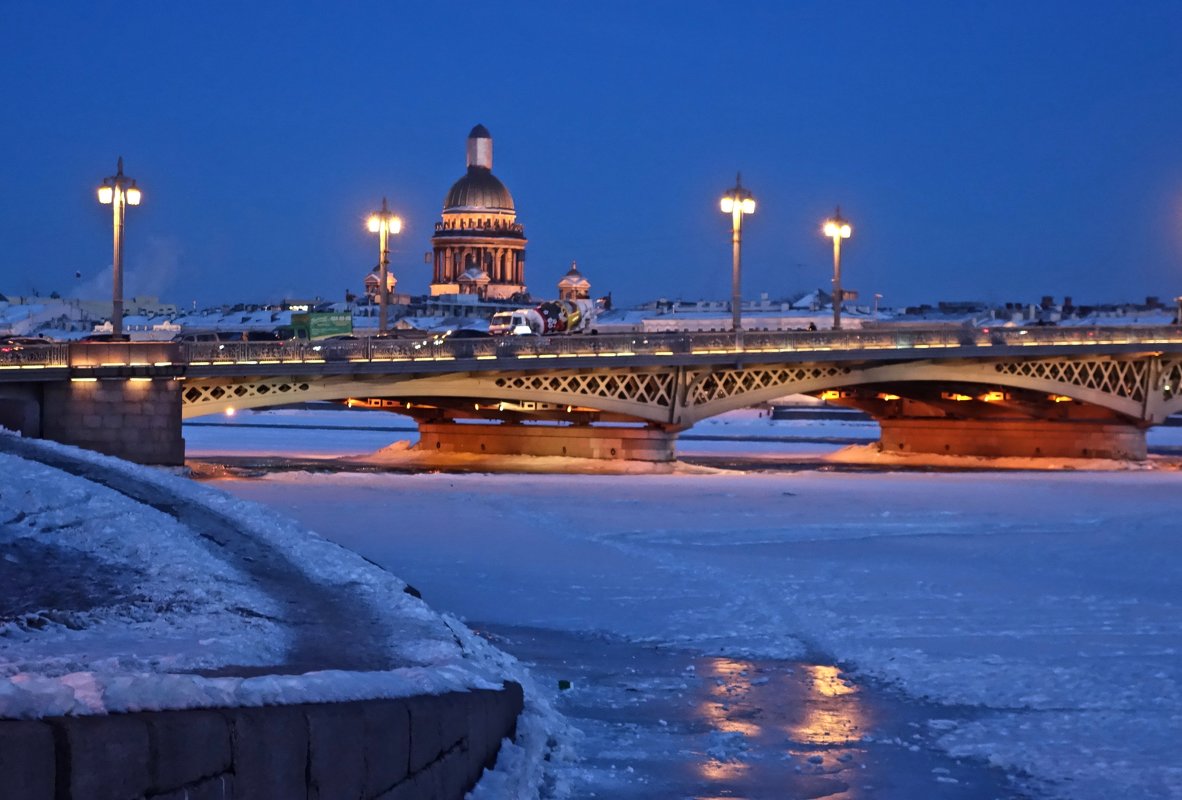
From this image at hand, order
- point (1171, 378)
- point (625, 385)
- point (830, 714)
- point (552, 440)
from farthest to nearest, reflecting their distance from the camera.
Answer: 1. point (1171, 378)
2. point (552, 440)
3. point (625, 385)
4. point (830, 714)

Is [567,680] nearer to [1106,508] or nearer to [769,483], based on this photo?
[1106,508]

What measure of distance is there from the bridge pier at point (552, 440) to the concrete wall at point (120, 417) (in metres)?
13.8

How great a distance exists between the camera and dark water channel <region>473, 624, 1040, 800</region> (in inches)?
412

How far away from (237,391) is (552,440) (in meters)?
11.6

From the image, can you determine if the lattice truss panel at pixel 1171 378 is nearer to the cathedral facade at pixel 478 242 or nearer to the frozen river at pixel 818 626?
the frozen river at pixel 818 626

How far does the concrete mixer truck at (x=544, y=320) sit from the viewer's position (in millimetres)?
62575

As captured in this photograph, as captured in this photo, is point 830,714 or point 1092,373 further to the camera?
point 1092,373

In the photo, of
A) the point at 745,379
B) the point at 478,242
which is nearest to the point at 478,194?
the point at 478,242

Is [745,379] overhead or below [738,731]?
overhead

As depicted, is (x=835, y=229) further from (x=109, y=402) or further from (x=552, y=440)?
(x=109, y=402)

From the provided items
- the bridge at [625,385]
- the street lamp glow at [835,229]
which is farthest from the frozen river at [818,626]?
the street lamp glow at [835,229]

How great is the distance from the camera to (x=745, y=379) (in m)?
47.0

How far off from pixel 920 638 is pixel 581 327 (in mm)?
65866

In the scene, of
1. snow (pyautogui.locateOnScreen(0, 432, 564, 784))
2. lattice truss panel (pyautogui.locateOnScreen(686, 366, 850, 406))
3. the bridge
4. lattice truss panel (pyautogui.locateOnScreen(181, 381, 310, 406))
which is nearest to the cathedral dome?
the bridge
